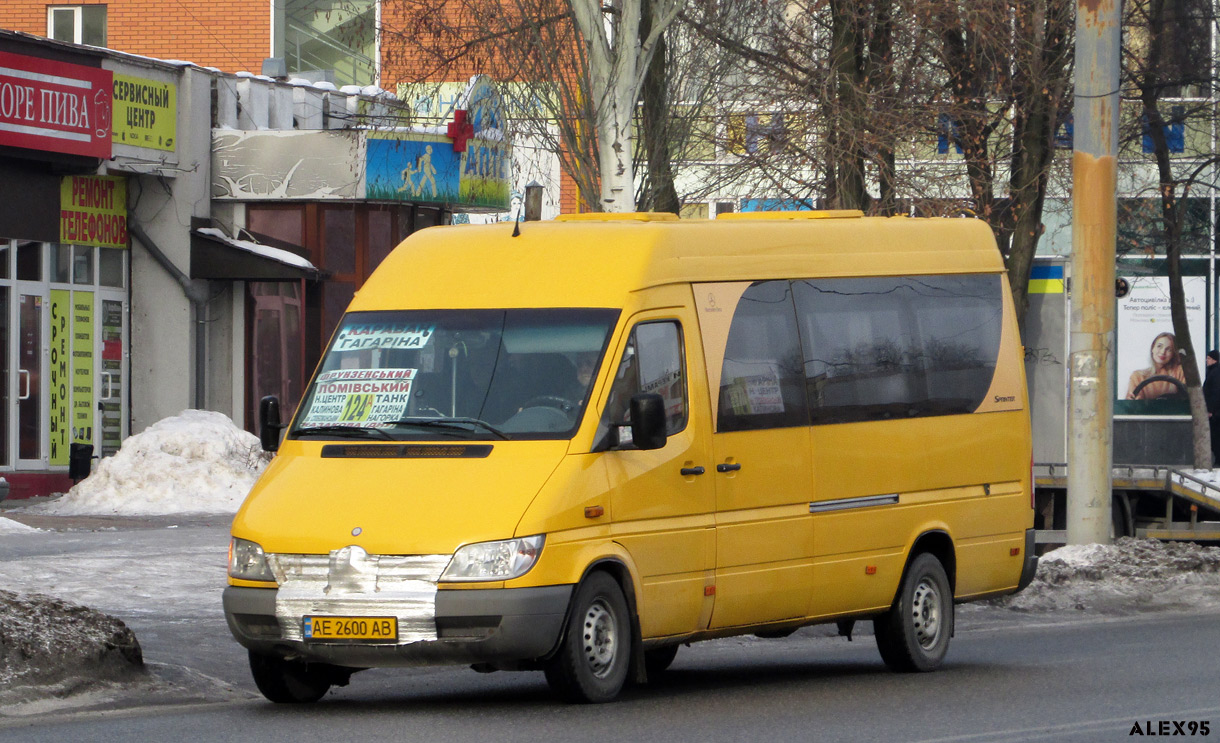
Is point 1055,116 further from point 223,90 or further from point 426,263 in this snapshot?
point 426,263

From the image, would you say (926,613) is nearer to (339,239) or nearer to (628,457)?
(628,457)

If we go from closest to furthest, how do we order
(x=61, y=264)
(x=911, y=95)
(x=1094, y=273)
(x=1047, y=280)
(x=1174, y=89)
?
1. (x=1094, y=273)
2. (x=911, y=95)
3. (x=61, y=264)
4. (x=1174, y=89)
5. (x=1047, y=280)

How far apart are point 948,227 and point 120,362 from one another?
14.9 meters

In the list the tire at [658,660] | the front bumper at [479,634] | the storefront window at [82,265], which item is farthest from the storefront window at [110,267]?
the front bumper at [479,634]

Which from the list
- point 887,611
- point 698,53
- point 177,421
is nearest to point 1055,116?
point 698,53

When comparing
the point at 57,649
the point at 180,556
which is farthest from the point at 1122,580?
the point at 57,649

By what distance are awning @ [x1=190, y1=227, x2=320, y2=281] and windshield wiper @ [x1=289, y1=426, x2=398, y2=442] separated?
1464 cm

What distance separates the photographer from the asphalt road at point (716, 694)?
331 inches

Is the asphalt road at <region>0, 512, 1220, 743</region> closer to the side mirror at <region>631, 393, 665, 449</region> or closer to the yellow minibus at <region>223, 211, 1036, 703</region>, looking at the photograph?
the yellow minibus at <region>223, 211, 1036, 703</region>

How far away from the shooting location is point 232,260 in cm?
2444

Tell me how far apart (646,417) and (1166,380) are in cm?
2556

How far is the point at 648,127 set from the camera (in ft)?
68.1

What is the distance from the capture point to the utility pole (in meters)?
16.5

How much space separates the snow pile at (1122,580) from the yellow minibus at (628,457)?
382 centimetres
